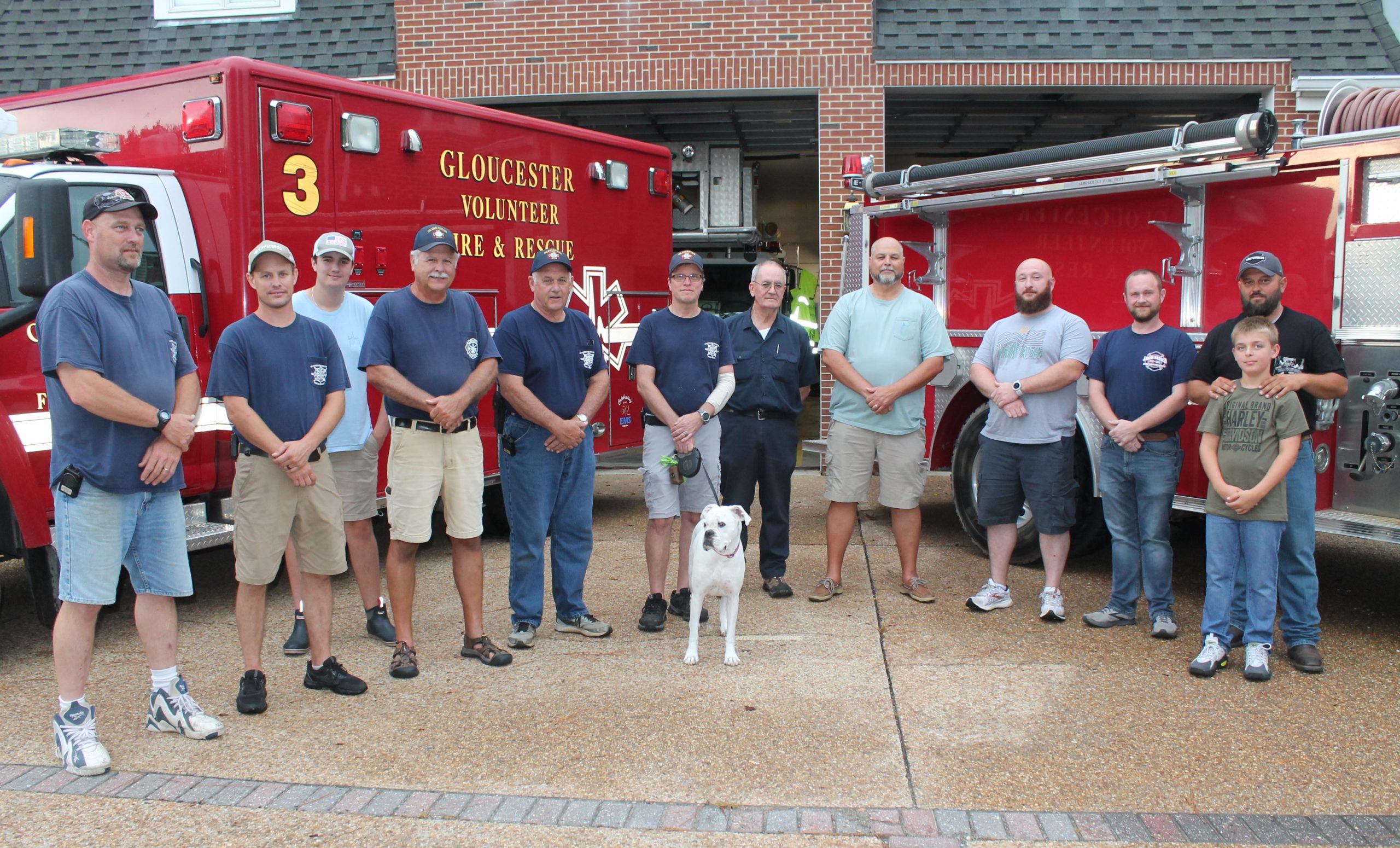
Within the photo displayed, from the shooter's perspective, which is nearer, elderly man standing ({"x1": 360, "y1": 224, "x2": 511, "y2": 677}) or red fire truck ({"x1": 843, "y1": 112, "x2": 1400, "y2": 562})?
elderly man standing ({"x1": 360, "y1": 224, "x2": 511, "y2": 677})

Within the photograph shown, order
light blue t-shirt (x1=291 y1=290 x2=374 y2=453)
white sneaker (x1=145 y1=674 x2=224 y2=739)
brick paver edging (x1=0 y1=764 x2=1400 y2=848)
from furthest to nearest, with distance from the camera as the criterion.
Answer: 1. light blue t-shirt (x1=291 y1=290 x2=374 y2=453)
2. white sneaker (x1=145 y1=674 x2=224 y2=739)
3. brick paver edging (x1=0 y1=764 x2=1400 y2=848)

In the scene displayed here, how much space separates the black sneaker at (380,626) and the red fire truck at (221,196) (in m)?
0.95

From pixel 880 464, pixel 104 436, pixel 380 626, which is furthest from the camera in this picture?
pixel 880 464

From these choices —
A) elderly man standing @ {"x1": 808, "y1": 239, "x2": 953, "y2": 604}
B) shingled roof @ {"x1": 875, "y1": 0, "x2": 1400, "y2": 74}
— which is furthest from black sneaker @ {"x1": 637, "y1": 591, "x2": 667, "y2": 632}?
shingled roof @ {"x1": 875, "y1": 0, "x2": 1400, "y2": 74}

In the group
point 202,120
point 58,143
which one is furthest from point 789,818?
point 58,143

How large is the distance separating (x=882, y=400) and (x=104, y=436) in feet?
11.4

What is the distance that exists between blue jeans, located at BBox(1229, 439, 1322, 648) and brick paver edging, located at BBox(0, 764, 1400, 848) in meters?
1.45

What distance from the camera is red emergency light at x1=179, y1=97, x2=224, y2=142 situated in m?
5.38

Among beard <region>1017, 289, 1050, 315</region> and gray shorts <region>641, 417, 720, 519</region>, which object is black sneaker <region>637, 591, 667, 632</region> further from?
beard <region>1017, 289, 1050, 315</region>

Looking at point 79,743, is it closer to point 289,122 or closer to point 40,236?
point 40,236

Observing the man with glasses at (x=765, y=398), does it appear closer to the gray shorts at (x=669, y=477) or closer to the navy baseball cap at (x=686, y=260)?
the gray shorts at (x=669, y=477)

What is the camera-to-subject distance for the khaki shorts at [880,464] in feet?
18.9

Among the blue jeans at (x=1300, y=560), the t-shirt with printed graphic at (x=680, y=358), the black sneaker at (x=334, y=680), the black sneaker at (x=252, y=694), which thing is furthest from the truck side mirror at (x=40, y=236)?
the blue jeans at (x=1300, y=560)

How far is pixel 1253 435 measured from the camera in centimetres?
459
